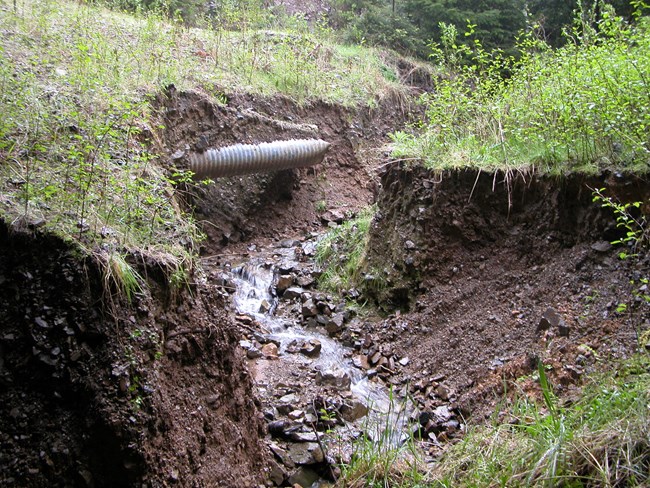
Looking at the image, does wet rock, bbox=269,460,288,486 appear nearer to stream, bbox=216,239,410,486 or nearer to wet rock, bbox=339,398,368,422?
stream, bbox=216,239,410,486

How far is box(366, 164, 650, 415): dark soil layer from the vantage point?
4.23 m

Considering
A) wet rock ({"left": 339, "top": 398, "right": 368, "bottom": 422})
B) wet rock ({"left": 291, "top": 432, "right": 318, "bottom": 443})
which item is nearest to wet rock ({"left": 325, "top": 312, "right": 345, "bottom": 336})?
wet rock ({"left": 339, "top": 398, "right": 368, "bottom": 422})

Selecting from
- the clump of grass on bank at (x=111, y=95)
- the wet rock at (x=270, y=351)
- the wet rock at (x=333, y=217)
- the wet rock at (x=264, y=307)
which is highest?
the clump of grass on bank at (x=111, y=95)

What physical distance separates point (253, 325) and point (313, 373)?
1116 millimetres

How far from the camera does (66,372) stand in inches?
102

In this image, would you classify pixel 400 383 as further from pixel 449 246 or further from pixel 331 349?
pixel 449 246

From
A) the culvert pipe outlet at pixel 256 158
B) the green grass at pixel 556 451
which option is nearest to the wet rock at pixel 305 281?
the culvert pipe outlet at pixel 256 158

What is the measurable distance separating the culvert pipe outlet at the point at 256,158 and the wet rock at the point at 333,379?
9.67 feet

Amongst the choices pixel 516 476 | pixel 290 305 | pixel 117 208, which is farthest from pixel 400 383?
pixel 117 208

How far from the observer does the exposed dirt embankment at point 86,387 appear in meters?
2.48

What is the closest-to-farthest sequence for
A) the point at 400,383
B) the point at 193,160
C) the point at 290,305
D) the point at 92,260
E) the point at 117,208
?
the point at 92,260 → the point at 117,208 → the point at 400,383 → the point at 290,305 → the point at 193,160

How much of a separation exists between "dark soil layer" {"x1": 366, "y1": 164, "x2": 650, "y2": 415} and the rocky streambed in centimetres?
26

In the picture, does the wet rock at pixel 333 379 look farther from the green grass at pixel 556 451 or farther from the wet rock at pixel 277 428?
the green grass at pixel 556 451

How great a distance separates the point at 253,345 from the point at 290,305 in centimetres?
128
